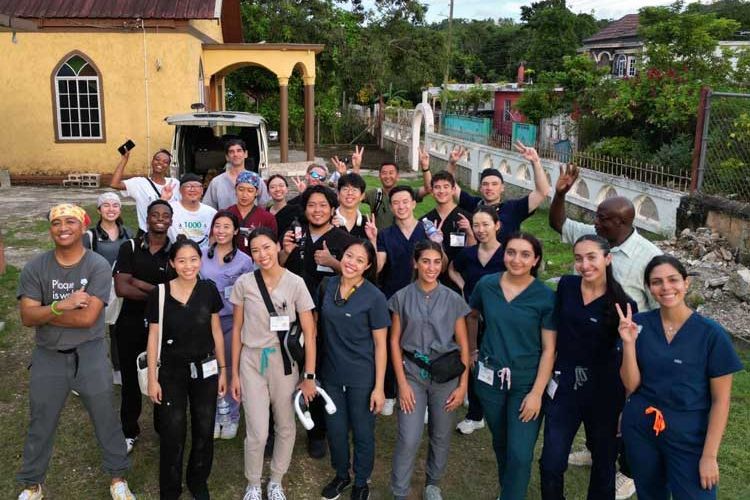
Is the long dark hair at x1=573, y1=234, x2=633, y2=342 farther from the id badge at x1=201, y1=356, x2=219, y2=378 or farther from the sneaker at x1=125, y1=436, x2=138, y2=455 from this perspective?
the sneaker at x1=125, y1=436, x2=138, y2=455

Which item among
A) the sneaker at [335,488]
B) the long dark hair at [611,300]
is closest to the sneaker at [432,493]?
the sneaker at [335,488]

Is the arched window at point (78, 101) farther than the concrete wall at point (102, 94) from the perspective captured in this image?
Yes

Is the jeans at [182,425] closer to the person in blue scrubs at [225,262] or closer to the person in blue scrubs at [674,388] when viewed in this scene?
the person in blue scrubs at [225,262]

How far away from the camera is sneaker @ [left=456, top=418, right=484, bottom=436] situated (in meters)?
4.79

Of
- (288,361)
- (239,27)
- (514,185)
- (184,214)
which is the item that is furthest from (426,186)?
(239,27)

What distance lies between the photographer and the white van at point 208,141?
1002 cm

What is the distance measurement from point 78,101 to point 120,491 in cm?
1437

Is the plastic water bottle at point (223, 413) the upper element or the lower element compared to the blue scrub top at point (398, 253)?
lower

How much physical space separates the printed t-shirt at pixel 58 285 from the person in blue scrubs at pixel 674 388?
2.73 meters

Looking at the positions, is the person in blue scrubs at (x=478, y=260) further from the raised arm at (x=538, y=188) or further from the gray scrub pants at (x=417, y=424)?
the raised arm at (x=538, y=188)

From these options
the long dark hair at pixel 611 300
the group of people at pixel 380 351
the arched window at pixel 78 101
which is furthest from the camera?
the arched window at pixel 78 101

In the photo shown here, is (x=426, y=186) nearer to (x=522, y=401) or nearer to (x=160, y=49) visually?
(x=522, y=401)

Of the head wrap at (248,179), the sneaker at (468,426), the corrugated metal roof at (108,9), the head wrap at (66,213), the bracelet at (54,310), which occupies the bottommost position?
the sneaker at (468,426)

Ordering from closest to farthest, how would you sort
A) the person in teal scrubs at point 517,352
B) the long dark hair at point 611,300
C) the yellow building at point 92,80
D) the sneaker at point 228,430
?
1. the long dark hair at point 611,300
2. the person in teal scrubs at point 517,352
3. the sneaker at point 228,430
4. the yellow building at point 92,80
